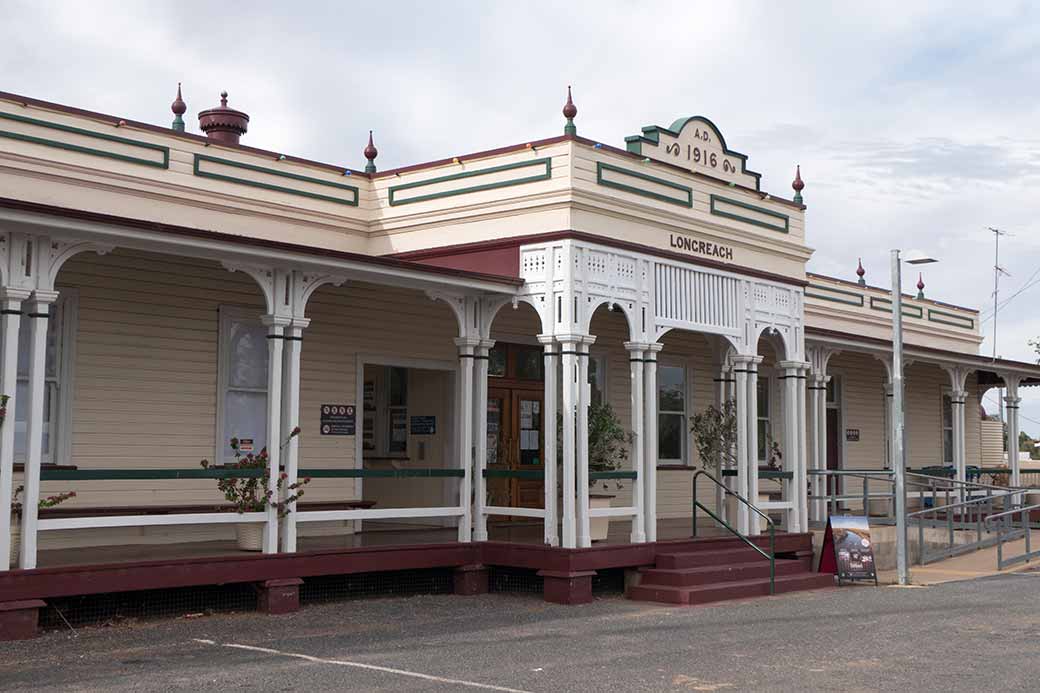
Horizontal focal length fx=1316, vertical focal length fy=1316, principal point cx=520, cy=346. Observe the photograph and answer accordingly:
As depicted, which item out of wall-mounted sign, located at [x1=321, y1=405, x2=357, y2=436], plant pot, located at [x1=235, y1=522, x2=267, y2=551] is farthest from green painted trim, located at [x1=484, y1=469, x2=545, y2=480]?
plant pot, located at [x1=235, y1=522, x2=267, y2=551]

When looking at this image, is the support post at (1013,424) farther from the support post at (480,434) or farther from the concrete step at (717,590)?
Answer: the support post at (480,434)

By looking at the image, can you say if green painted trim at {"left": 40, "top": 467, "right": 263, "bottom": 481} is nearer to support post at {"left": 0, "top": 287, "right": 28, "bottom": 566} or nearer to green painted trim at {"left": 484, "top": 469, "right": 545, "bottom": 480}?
support post at {"left": 0, "top": 287, "right": 28, "bottom": 566}

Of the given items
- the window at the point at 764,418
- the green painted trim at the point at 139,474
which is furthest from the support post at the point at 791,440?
the green painted trim at the point at 139,474

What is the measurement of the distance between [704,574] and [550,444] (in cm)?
226

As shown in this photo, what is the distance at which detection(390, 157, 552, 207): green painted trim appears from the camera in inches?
562

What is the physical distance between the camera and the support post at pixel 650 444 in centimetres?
1436

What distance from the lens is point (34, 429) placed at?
10531 millimetres

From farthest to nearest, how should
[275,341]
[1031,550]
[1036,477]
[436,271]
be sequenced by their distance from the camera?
[1036,477], [1031,550], [436,271], [275,341]

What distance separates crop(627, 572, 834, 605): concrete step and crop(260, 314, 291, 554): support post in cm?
408

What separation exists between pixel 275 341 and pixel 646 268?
4414 millimetres

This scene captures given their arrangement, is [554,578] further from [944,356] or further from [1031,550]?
[944,356]

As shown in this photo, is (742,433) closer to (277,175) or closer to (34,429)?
(277,175)

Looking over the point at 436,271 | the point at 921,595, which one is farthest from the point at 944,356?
the point at 436,271

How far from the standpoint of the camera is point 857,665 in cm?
977
